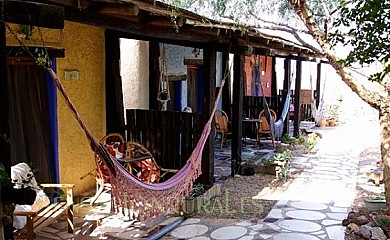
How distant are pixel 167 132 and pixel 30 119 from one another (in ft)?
5.56

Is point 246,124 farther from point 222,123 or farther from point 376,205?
point 376,205

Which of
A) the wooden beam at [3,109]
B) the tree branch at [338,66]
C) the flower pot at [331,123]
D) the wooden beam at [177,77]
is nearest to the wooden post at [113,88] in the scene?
the wooden beam at [177,77]

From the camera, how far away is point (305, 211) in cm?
493

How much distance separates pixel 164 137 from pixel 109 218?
1.40 metres

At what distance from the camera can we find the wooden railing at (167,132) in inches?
219

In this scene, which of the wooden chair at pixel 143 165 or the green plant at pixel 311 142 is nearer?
the wooden chair at pixel 143 165

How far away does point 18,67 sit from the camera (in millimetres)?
4484

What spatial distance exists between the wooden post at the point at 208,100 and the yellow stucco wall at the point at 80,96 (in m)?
1.41

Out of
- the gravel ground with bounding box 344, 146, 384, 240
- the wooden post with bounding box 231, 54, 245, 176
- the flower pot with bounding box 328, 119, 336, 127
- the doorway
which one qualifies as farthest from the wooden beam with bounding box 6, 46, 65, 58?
the flower pot with bounding box 328, 119, 336, 127

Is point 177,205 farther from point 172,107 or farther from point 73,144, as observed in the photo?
point 172,107

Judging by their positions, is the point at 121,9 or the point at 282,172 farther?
the point at 282,172

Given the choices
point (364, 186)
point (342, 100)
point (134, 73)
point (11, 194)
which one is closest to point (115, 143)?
point (134, 73)

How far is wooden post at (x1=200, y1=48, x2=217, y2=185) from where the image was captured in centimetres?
544

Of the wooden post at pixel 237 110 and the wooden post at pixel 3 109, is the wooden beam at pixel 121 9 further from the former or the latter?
the wooden post at pixel 237 110
